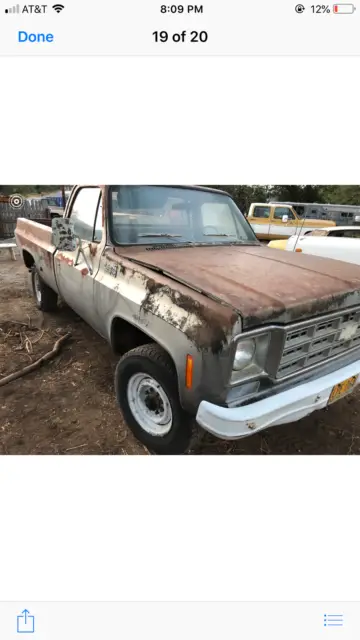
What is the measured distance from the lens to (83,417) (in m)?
3.03

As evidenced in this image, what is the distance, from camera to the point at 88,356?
4.06 metres

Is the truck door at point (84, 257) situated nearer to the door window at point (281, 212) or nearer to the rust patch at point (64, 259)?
the rust patch at point (64, 259)

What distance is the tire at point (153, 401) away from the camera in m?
2.30

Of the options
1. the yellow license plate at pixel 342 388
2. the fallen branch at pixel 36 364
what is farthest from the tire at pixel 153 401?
the fallen branch at pixel 36 364

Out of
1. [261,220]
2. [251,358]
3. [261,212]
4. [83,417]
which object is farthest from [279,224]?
[251,358]

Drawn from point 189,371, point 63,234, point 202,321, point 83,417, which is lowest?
point 83,417

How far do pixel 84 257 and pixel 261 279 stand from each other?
1663 mm

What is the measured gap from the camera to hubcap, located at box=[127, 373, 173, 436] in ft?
8.08

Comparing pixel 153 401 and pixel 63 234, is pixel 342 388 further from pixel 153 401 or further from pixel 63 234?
pixel 63 234

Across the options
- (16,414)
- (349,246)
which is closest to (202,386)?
(16,414)

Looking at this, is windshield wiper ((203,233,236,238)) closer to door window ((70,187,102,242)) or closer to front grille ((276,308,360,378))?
door window ((70,187,102,242))

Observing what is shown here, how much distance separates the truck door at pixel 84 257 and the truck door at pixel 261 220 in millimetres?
12028

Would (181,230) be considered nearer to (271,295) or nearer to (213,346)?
(271,295)

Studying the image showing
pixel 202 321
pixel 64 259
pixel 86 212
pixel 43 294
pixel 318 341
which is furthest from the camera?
pixel 43 294
